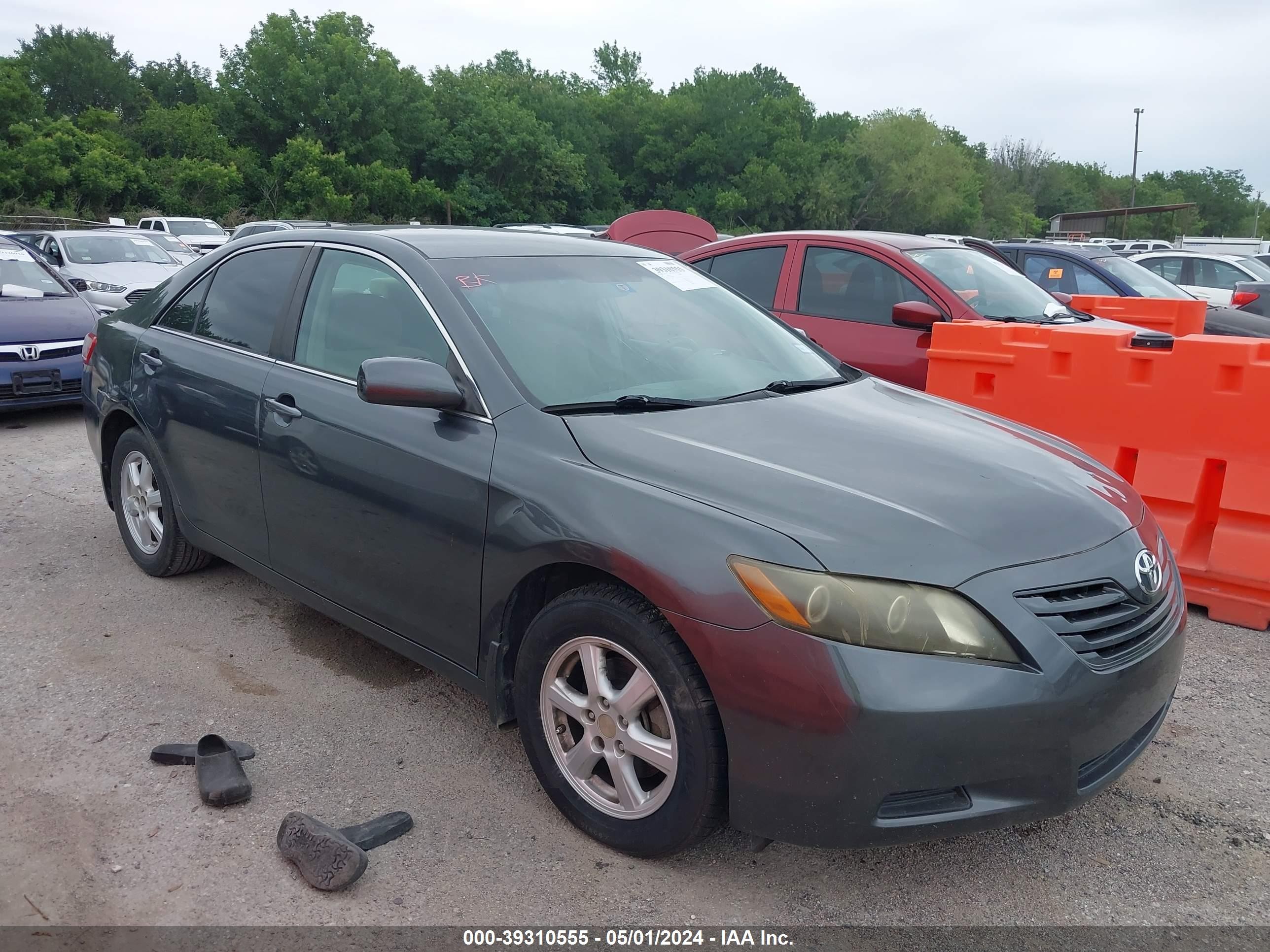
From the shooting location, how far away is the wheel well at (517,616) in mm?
2803

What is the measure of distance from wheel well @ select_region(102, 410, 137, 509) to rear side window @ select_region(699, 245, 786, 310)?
3.82 meters

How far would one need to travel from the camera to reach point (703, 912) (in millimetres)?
2541

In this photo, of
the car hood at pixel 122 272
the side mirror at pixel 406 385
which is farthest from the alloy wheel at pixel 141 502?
the car hood at pixel 122 272

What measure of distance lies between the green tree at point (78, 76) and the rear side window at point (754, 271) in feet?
225

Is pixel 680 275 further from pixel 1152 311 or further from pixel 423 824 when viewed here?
pixel 1152 311

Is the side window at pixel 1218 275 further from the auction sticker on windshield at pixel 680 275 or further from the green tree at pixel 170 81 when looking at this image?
the green tree at pixel 170 81

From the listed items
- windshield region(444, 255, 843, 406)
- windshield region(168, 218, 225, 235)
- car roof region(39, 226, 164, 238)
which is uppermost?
→ windshield region(168, 218, 225, 235)

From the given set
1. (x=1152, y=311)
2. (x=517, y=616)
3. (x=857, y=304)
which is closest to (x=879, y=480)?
(x=517, y=616)

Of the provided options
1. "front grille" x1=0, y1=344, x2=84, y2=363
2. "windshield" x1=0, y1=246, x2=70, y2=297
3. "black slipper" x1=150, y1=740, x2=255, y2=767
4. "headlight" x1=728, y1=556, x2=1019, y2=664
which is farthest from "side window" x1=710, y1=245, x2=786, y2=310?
"windshield" x1=0, y1=246, x2=70, y2=297

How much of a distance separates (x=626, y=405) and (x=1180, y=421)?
9.88 feet

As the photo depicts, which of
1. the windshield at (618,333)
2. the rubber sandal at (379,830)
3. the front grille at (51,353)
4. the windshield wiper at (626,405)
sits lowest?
the rubber sandal at (379,830)

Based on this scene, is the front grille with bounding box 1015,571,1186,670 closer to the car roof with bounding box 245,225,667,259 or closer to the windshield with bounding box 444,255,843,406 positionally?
the windshield with bounding box 444,255,843,406

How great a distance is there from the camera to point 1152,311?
8086 millimetres

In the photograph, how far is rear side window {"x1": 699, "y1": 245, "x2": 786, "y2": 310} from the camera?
22.8ft
